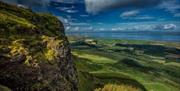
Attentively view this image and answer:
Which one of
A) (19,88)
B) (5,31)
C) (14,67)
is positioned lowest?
(19,88)

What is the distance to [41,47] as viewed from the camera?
60.7 metres

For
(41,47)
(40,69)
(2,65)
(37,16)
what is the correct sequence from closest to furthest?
(2,65) < (40,69) < (41,47) < (37,16)

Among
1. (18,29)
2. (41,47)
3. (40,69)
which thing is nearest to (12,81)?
(40,69)

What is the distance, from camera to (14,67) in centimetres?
5194

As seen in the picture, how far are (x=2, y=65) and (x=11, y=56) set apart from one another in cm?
240

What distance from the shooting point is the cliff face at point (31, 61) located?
51.8m

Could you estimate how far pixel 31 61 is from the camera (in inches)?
2156

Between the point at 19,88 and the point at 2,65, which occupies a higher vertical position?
the point at 2,65

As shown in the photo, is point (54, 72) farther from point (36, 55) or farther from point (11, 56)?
point (11, 56)

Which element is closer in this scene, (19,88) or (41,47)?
(19,88)

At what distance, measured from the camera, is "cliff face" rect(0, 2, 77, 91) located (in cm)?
5175

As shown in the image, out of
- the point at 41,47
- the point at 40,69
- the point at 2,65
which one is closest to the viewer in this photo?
the point at 2,65

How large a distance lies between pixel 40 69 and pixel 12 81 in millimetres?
5896

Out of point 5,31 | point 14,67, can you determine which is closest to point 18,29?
point 5,31
